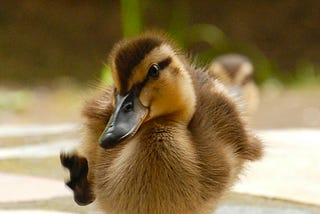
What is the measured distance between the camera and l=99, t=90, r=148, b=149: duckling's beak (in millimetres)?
1752

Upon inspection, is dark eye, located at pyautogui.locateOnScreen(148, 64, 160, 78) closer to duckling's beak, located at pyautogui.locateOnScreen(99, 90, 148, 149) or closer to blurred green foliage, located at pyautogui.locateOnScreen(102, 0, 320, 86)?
duckling's beak, located at pyautogui.locateOnScreen(99, 90, 148, 149)

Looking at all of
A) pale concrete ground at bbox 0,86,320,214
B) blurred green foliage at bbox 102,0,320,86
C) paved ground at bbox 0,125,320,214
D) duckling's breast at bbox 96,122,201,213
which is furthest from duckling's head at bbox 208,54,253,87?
duckling's breast at bbox 96,122,201,213

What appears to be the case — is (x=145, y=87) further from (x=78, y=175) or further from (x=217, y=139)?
(x=78, y=175)

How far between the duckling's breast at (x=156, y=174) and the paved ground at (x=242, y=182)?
449 mm

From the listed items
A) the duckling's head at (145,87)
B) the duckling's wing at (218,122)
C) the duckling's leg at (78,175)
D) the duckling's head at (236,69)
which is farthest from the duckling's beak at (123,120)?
the duckling's head at (236,69)

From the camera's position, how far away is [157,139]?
6.19 feet

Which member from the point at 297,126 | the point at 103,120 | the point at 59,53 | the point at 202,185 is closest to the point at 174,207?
the point at 202,185

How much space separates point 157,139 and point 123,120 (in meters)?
0.13

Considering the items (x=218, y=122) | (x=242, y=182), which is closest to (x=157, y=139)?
(x=218, y=122)

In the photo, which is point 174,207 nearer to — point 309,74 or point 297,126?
point 297,126

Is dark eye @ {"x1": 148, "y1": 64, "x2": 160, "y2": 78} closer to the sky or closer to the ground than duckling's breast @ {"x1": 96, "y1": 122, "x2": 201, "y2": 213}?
closer to the sky

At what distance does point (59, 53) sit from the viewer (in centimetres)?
694

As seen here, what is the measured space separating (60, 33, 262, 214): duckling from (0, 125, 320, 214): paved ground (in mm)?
349

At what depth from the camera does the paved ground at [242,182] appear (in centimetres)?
238
